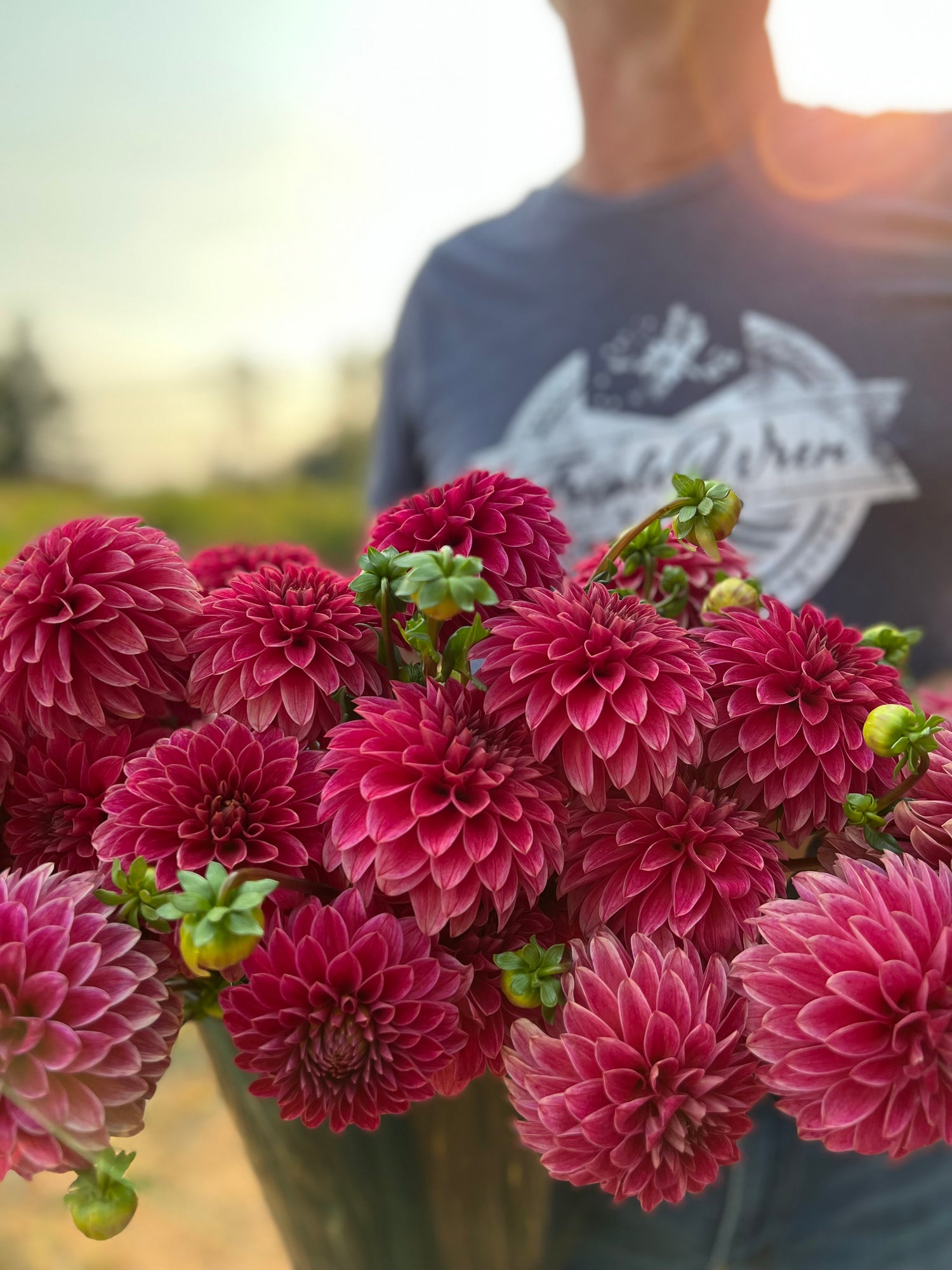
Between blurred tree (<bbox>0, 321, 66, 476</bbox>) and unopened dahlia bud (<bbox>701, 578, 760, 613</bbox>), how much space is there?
4.08 meters

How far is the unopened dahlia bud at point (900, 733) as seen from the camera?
0.19 m

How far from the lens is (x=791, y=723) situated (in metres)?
0.20

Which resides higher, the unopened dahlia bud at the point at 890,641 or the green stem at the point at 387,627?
the green stem at the point at 387,627

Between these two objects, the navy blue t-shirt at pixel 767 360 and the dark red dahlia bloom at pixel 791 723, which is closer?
the dark red dahlia bloom at pixel 791 723

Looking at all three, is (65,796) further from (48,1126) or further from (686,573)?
(686,573)

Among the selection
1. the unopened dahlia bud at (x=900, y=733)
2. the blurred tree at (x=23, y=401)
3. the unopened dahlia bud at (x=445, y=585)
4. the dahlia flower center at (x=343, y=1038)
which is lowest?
the blurred tree at (x=23, y=401)

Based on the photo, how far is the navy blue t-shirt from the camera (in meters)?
0.71

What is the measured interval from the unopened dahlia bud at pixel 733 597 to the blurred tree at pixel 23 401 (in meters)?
4.08

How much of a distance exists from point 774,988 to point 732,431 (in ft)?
2.03

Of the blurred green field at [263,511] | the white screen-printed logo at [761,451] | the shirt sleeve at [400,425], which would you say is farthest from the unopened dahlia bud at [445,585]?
the blurred green field at [263,511]

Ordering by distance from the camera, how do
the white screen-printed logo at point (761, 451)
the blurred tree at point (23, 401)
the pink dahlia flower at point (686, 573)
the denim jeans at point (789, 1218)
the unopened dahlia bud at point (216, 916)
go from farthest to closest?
the blurred tree at point (23, 401) → the white screen-printed logo at point (761, 451) → the denim jeans at point (789, 1218) → the pink dahlia flower at point (686, 573) → the unopened dahlia bud at point (216, 916)

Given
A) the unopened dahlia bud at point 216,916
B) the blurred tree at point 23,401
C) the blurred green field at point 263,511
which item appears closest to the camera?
the unopened dahlia bud at point 216,916

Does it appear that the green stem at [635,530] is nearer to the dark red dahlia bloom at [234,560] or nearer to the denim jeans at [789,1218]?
the dark red dahlia bloom at [234,560]

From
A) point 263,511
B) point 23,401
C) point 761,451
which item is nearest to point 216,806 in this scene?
point 761,451
